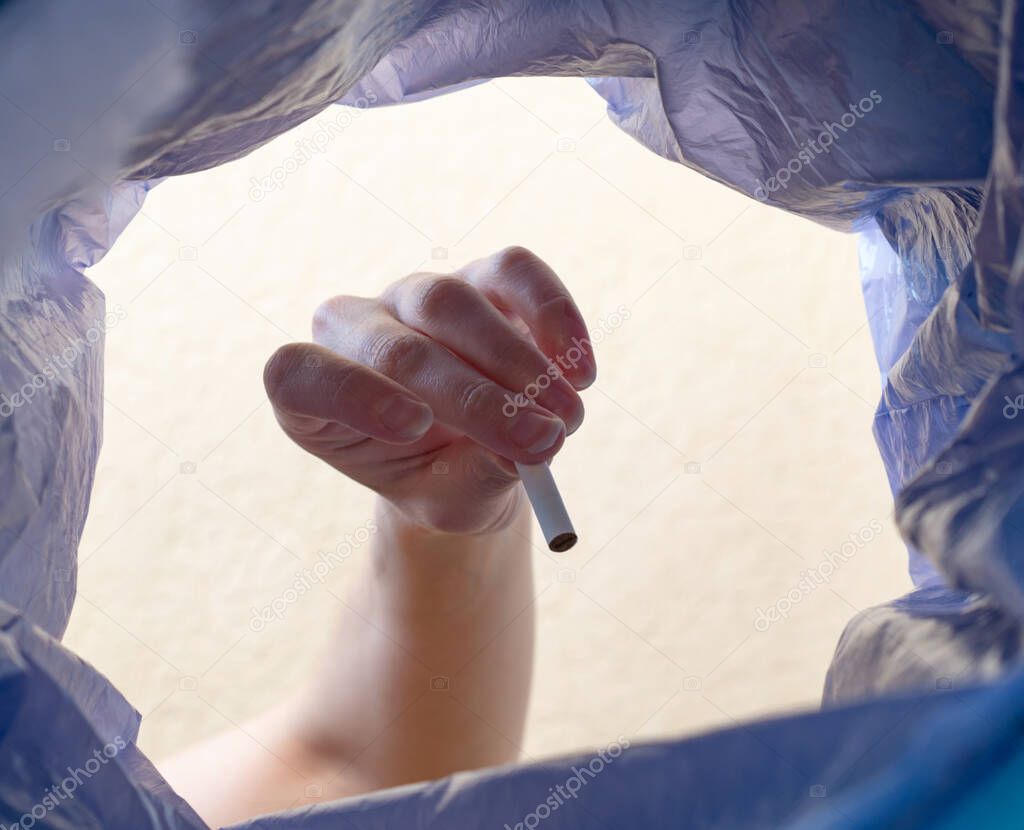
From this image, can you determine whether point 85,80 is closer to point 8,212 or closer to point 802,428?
point 8,212

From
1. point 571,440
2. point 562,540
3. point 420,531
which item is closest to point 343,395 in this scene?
point 562,540

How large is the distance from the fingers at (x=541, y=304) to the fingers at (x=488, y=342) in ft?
0.09

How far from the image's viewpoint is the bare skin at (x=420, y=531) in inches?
22.1

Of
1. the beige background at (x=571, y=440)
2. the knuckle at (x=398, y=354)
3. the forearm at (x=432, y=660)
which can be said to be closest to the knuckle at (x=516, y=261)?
the knuckle at (x=398, y=354)

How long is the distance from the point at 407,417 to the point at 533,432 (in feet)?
0.23

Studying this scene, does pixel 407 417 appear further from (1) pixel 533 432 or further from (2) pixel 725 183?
(2) pixel 725 183

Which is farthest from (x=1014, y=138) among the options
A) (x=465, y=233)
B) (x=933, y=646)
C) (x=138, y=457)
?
(x=138, y=457)

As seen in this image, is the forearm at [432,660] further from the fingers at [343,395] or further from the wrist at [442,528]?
the fingers at [343,395]

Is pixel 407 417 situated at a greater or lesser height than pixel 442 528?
greater

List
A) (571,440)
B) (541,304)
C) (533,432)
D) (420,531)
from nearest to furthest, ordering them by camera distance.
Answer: (533,432) → (541,304) → (420,531) → (571,440)

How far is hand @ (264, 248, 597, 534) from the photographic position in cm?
54

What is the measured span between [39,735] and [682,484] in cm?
98

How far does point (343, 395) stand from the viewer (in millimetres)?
556

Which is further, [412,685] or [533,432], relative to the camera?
[412,685]
